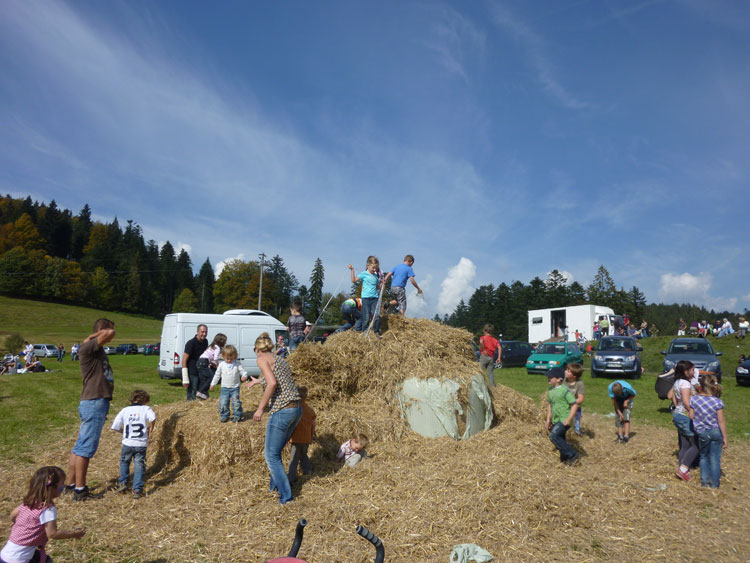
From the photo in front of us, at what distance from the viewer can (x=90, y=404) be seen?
5668 millimetres

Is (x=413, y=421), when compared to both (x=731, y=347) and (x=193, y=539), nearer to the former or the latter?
(x=193, y=539)

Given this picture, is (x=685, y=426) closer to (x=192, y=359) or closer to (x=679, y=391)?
(x=679, y=391)

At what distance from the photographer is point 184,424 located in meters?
6.99

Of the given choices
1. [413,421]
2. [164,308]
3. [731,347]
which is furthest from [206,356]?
[164,308]

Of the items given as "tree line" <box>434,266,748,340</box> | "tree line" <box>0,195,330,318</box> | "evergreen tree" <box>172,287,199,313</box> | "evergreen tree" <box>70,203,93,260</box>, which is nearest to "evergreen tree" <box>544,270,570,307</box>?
"tree line" <box>434,266,748,340</box>

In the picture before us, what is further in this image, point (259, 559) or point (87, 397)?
point (87, 397)

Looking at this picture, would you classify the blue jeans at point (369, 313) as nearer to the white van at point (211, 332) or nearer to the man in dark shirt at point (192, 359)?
the man in dark shirt at point (192, 359)

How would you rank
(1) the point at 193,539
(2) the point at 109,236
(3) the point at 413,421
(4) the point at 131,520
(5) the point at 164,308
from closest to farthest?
(1) the point at 193,539 < (4) the point at 131,520 < (3) the point at 413,421 < (5) the point at 164,308 < (2) the point at 109,236

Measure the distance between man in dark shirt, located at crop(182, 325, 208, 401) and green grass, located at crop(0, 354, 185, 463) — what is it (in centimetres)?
215

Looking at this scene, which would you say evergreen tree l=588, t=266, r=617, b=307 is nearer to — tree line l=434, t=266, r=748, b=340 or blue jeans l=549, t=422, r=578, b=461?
tree line l=434, t=266, r=748, b=340

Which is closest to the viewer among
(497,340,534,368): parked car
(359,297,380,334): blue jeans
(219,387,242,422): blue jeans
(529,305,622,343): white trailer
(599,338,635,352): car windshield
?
(219,387,242,422): blue jeans

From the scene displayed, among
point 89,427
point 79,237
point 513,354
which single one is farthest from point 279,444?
point 79,237

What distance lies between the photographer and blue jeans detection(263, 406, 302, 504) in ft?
17.5

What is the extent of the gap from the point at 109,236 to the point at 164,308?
2673 centimetres
